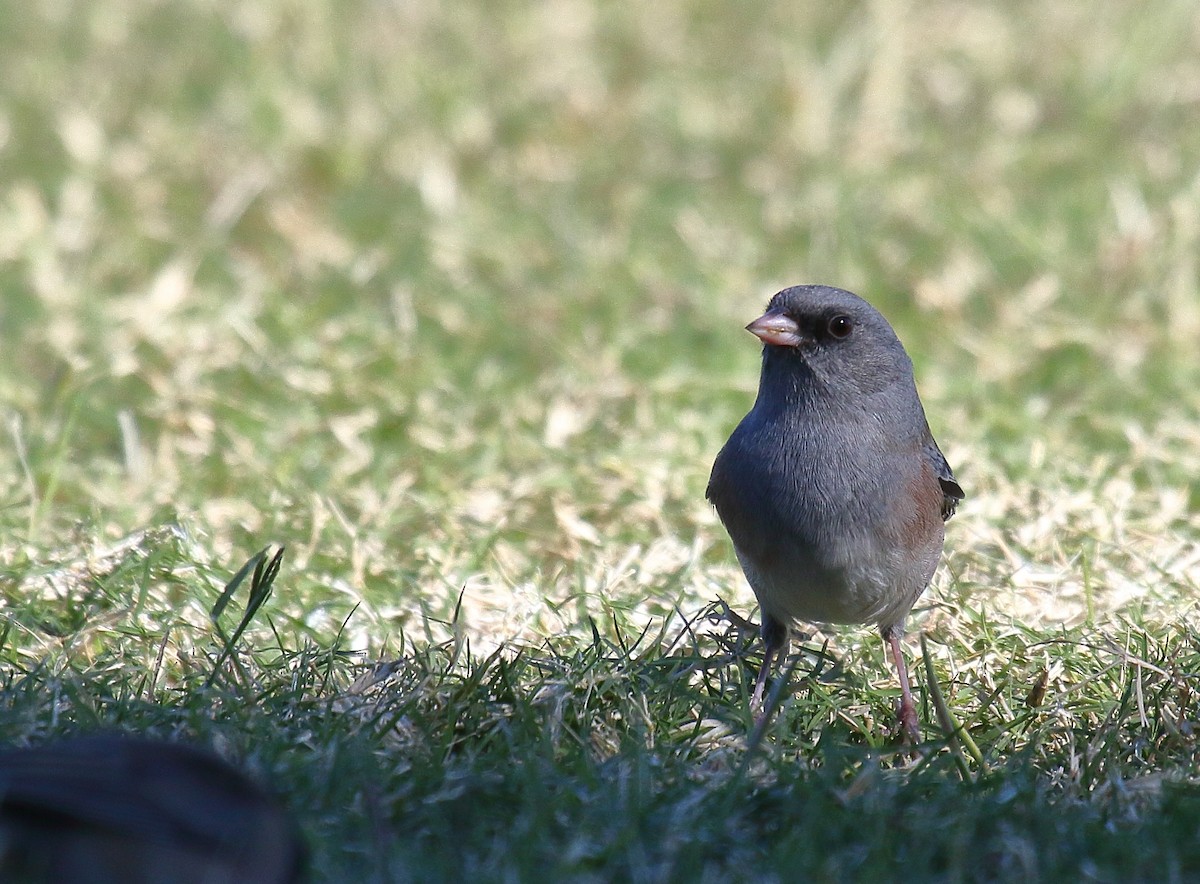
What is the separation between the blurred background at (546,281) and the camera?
163 inches

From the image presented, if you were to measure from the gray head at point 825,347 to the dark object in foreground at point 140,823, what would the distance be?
155 cm

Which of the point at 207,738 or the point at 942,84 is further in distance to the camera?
the point at 942,84

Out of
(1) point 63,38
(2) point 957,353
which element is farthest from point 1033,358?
(1) point 63,38

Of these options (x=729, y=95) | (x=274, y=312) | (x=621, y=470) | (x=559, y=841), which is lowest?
(x=559, y=841)

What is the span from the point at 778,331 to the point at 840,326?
14 centimetres

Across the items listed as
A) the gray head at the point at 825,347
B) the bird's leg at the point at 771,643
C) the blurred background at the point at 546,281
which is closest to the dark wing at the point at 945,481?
the gray head at the point at 825,347

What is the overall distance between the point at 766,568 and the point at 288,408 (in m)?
2.27

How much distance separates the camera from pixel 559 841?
8.71 feet

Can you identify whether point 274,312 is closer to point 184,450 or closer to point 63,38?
point 184,450

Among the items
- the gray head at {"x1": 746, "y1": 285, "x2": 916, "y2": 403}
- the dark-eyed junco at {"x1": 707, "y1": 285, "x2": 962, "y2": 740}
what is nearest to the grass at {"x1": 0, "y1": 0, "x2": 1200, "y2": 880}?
the dark-eyed junco at {"x1": 707, "y1": 285, "x2": 962, "y2": 740}

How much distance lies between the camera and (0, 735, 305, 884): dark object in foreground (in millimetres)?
2238

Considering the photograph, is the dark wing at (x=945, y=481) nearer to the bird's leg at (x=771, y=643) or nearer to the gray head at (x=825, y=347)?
the gray head at (x=825, y=347)

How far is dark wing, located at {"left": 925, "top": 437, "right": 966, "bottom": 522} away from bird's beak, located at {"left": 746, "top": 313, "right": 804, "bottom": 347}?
1.36 feet

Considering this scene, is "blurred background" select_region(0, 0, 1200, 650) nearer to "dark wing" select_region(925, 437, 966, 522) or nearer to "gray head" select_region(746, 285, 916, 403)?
"dark wing" select_region(925, 437, 966, 522)
